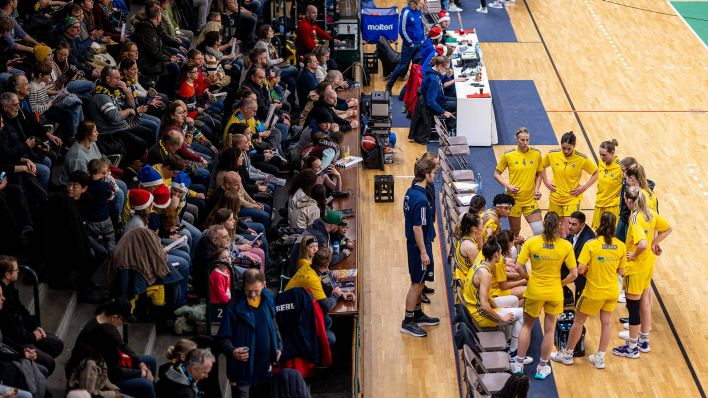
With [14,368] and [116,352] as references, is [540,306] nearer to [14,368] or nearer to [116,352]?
[116,352]

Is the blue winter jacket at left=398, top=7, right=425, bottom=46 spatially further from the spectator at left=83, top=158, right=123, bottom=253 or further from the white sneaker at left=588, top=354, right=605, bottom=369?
the spectator at left=83, top=158, right=123, bottom=253

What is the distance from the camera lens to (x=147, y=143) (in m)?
12.1

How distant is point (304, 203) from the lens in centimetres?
1165

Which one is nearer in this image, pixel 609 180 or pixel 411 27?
pixel 609 180

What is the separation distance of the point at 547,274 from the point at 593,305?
60cm

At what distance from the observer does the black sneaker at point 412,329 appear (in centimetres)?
1147

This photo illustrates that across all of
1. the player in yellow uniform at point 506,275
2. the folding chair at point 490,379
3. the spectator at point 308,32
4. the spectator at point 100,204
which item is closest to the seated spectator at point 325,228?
the player in yellow uniform at point 506,275

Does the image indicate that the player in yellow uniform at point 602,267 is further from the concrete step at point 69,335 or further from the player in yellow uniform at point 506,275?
the concrete step at point 69,335

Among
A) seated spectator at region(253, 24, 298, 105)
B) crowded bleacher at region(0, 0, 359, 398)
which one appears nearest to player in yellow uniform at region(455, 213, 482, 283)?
crowded bleacher at region(0, 0, 359, 398)

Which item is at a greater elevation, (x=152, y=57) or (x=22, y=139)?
(x=22, y=139)

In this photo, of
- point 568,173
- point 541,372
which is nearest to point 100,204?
point 541,372

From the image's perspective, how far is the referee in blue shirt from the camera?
10.9 metres

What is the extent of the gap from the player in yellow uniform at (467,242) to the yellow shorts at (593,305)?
1158 mm

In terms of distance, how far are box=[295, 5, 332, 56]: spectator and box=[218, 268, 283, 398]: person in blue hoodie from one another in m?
9.08
